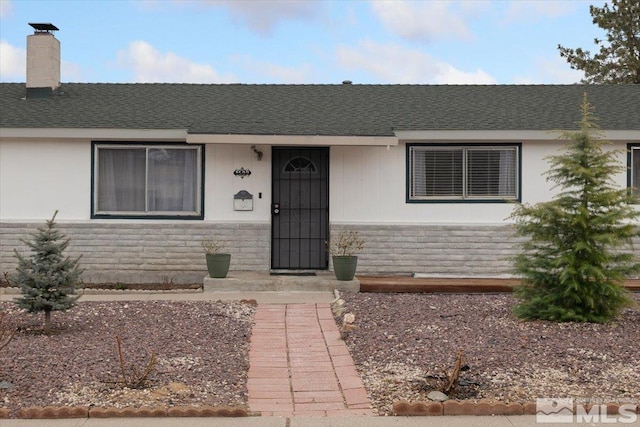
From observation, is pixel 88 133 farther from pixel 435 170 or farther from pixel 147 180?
pixel 435 170

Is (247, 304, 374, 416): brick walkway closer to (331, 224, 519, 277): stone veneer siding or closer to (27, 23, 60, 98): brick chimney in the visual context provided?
(331, 224, 519, 277): stone veneer siding

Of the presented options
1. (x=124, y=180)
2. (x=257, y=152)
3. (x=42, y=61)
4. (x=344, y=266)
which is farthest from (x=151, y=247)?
(x=42, y=61)

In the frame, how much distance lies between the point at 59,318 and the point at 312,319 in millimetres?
3197

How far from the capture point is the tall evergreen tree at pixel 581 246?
8.84m

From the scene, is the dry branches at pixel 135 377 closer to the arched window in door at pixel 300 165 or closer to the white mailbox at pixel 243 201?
A: the white mailbox at pixel 243 201

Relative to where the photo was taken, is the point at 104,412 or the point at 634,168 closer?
the point at 104,412

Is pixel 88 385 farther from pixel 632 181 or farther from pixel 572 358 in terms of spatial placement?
pixel 632 181

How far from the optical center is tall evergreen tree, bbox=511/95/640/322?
29.0 ft

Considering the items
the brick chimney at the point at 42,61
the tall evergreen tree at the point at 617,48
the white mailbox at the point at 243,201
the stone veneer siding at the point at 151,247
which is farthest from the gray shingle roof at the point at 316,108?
the tall evergreen tree at the point at 617,48

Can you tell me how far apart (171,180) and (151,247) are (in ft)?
4.05

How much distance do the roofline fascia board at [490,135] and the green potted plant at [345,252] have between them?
6.30ft

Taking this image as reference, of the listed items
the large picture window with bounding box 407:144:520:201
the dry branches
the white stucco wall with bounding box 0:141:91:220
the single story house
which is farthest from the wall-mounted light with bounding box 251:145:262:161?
the dry branches

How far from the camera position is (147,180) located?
13.4m

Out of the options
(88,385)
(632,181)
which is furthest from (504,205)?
(88,385)
